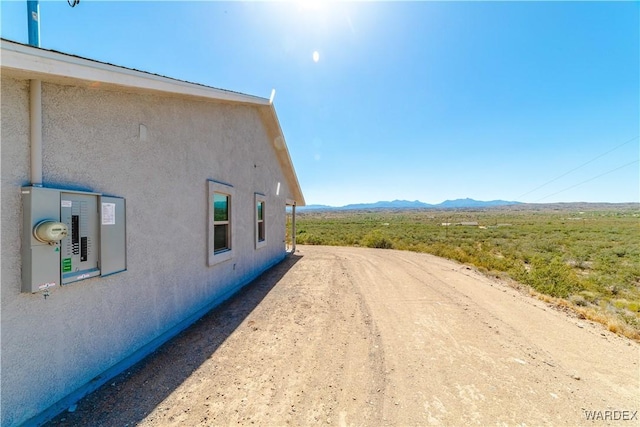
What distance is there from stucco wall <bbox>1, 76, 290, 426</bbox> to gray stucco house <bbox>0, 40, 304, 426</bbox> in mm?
13

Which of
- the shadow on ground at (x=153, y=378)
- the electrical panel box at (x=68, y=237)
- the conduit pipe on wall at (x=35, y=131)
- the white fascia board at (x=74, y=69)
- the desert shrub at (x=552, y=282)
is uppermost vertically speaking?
the white fascia board at (x=74, y=69)

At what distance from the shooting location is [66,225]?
2.75 m

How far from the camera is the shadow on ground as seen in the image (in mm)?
2637

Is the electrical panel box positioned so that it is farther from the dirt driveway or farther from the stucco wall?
the dirt driveway

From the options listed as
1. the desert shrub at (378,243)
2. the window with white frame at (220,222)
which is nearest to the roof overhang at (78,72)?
the window with white frame at (220,222)

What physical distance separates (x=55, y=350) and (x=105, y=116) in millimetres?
2609

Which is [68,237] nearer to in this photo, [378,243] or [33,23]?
[33,23]

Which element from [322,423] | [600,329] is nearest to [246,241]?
[322,423]

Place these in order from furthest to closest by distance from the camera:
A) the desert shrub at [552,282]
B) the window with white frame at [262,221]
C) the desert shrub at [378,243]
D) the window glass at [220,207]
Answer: the desert shrub at [378,243] < the window with white frame at [262,221] < the desert shrub at [552,282] < the window glass at [220,207]

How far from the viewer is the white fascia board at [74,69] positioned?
7.19 ft

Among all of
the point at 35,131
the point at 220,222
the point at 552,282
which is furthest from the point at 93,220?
the point at 552,282

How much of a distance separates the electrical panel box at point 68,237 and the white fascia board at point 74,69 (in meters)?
1.05

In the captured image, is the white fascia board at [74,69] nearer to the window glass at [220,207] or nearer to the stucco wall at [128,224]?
the stucco wall at [128,224]

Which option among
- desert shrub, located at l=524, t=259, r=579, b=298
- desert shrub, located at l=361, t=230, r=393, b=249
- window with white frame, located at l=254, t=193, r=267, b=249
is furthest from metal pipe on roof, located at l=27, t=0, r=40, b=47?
desert shrub, located at l=361, t=230, r=393, b=249
